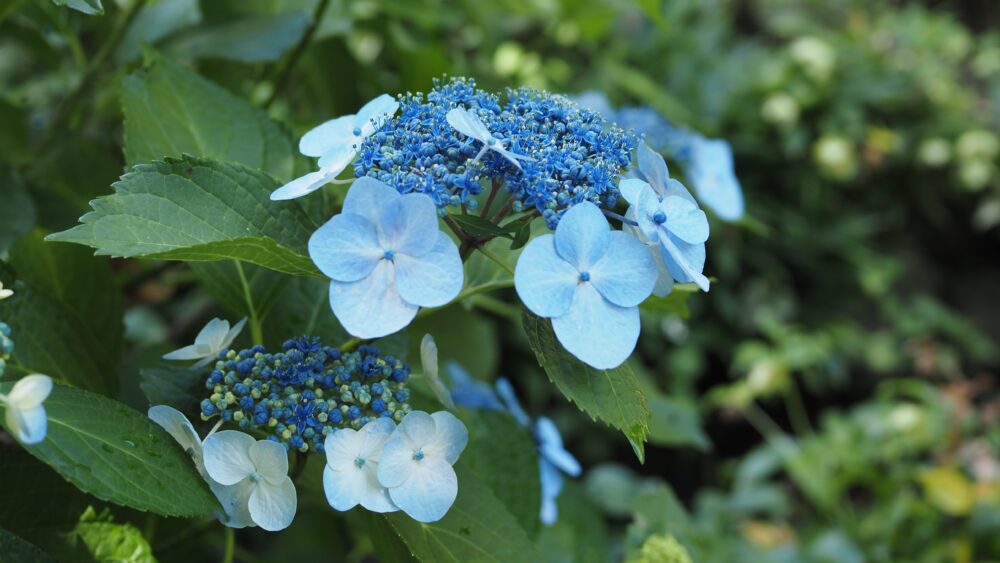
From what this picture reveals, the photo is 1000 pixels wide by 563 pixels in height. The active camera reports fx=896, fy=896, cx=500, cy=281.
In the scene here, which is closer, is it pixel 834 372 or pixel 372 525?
pixel 372 525

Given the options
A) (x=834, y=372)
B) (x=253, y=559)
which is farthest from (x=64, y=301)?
(x=834, y=372)

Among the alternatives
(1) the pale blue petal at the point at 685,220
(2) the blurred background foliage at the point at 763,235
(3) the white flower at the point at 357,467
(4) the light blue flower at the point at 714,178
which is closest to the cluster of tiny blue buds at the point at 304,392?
(3) the white flower at the point at 357,467

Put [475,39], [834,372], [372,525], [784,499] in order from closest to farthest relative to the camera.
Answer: [372,525] → [475,39] → [784,499] → [834,372]

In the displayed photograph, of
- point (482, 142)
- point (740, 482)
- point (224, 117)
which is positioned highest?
point (482, 142)

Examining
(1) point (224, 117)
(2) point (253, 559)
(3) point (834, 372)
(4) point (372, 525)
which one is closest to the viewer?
(4) point (372, 525)

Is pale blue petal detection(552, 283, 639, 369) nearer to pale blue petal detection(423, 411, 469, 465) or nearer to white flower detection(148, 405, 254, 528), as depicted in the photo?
pale blue petal detection(423, 411, 469, 465)

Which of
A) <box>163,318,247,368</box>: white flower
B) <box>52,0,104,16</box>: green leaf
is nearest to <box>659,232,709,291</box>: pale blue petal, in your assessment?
<box>163,318,247,368</box>: white flower

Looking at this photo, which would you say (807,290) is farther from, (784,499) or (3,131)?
(3,131)
